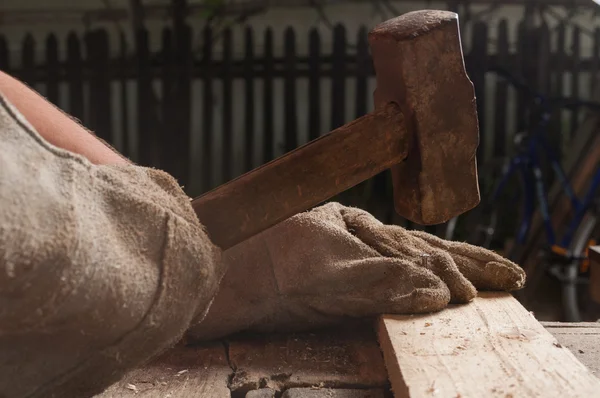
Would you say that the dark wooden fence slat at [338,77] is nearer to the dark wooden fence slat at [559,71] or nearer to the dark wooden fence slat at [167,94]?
the dark wooden fence slat at [167,94]

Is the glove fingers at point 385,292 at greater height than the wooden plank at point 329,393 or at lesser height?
greater

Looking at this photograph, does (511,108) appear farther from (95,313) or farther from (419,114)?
(95,313)

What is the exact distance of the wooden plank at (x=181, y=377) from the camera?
141 cm

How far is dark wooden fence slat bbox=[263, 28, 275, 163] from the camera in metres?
5.80

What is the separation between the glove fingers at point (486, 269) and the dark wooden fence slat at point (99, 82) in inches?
181

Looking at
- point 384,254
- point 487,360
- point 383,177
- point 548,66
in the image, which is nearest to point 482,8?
point 548,66

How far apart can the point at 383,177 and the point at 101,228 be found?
15.9ft

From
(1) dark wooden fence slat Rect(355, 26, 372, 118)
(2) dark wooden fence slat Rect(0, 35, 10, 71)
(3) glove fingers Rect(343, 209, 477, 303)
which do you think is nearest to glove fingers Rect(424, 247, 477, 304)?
(3) glove fingers Rect(343, 209, 477, 303)

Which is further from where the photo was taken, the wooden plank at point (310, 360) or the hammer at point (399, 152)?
the wooden plank at point (310, 360)

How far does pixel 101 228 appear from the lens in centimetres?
98

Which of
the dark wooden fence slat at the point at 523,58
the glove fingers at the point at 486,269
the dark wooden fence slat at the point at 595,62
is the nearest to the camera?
the glove fingers at the point at 486,269

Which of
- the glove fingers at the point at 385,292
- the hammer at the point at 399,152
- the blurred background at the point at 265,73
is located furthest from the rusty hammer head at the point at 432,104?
the blurred background at the point at 265,73

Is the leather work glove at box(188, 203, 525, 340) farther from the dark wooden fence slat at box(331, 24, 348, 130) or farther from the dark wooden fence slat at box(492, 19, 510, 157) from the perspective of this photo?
the dark wooden fence slat at box(492, 19, 510, 157)

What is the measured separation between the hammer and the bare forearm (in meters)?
0.38
